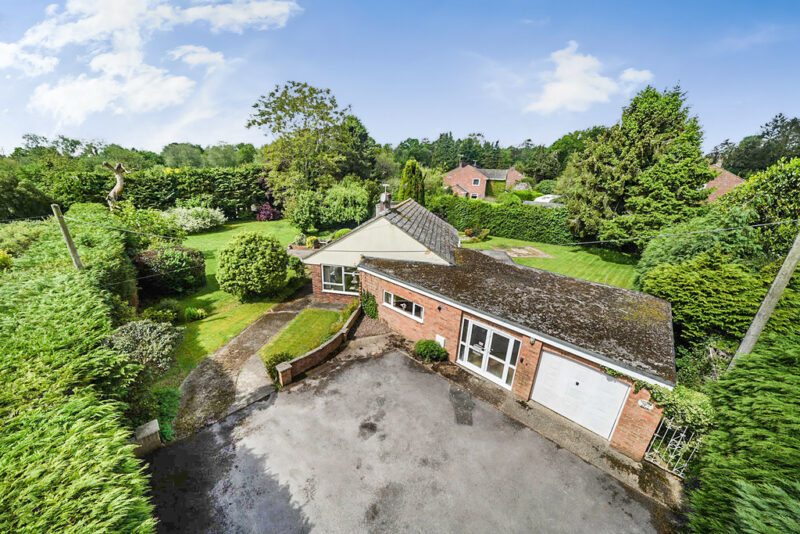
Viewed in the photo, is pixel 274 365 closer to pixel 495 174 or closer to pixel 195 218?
pixel 195 218

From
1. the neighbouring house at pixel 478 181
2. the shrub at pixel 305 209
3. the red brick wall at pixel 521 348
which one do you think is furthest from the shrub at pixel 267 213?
the neighbouring house at pixel 478 181

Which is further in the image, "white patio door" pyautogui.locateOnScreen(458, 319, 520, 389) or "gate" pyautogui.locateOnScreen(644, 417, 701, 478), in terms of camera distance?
"white patio door" pyautogui.locateOnScreen(458, 319, 520, 389)

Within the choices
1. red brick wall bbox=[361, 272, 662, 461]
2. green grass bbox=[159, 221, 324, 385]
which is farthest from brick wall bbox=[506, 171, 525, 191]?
green grass bbox=[159, 221, 324, 385]

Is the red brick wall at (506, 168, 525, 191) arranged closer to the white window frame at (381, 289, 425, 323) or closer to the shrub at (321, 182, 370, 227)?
the shrub at (321, 182, 370, 227)

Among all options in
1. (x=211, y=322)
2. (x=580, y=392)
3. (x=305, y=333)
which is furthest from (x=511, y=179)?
(x=211, y=322)

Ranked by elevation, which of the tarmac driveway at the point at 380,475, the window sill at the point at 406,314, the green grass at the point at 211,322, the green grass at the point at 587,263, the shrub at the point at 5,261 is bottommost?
the green grass at the point at 211,322

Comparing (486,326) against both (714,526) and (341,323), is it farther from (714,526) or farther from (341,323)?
(341,323)

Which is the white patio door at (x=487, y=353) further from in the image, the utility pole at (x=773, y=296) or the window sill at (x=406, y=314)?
the utility pole at (x=773, y=296)
